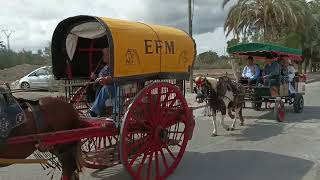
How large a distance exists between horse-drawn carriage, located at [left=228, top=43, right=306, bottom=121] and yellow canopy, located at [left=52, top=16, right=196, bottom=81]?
241 inches

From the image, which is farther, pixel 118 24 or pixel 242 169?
pixel 242 169

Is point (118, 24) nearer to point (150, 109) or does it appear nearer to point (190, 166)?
point (150, 109)

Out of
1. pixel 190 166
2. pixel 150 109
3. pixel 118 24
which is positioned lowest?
pixel 190 166

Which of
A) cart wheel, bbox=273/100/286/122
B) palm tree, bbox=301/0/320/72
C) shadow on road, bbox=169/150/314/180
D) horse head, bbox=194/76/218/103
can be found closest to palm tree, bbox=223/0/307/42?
palm tree, bbox=301/0/320/72

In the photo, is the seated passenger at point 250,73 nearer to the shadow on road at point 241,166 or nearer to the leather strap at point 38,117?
the shadow on road at point 241,166

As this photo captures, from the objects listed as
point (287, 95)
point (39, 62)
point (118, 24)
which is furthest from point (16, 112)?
point (39, 62)

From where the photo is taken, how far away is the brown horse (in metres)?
5.39

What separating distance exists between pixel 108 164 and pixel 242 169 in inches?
92.5

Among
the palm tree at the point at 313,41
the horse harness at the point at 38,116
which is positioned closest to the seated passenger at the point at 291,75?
the horse harness at the point at 38,116

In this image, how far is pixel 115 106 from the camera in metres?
6.87

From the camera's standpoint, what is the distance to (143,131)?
23.3ft

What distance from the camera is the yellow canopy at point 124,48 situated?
6488mm

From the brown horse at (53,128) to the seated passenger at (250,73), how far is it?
30.5 ft

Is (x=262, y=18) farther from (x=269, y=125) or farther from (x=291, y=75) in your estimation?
(x=269, y=125)
